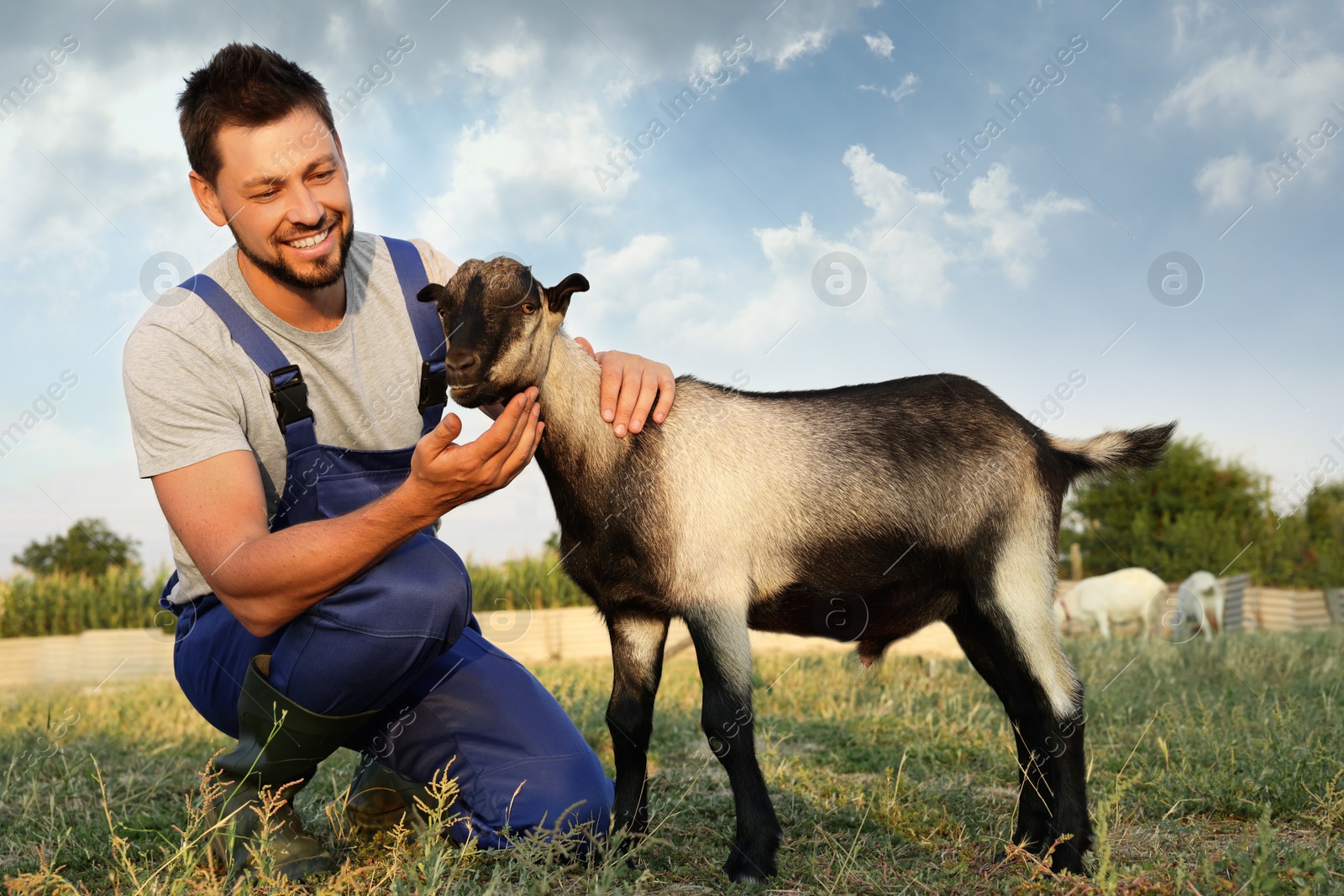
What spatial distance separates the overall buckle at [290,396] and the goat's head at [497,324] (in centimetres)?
55

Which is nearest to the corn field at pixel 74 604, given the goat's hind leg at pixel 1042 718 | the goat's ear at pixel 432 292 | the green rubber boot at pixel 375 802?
the green rubber boot at pixel 375 802

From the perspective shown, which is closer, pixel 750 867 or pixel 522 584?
pixel 750 867

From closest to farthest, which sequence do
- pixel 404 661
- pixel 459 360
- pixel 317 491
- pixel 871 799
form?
1. pixel 459 360
2. pixel 404 661
3. pixel 317 491
4. pixel 871 799

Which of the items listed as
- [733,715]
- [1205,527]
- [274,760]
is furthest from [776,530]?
[1205,527]

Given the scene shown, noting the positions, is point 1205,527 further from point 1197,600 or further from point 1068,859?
point 1068,859

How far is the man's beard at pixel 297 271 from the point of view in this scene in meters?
3.51

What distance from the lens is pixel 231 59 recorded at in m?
3.57

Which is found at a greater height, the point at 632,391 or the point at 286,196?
the point at 286,196

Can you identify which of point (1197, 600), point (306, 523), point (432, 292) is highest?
point (432, 292)

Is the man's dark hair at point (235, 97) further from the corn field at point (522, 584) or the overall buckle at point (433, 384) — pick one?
the corn field at point (522, 584)

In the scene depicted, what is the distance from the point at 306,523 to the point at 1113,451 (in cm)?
301

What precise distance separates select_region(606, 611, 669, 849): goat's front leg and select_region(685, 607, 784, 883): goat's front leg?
0.94 ft

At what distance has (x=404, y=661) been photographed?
3.21 meters

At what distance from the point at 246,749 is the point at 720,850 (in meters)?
1.68
